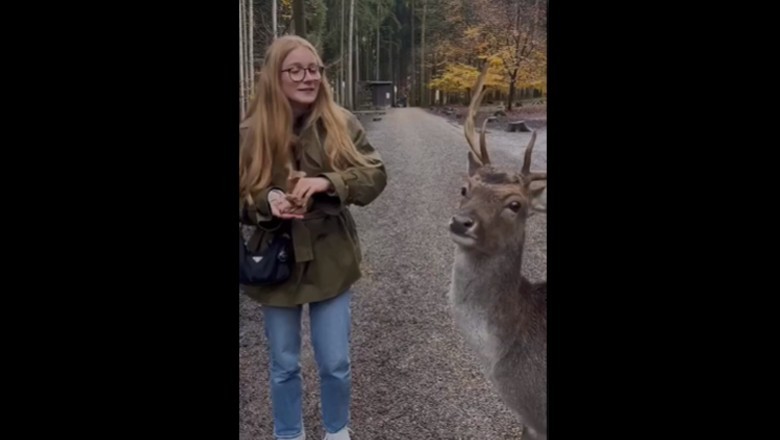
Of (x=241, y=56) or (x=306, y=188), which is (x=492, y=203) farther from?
(x=241, y=56)

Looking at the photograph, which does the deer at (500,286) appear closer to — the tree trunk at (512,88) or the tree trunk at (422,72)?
the tree trunk at (512,88)

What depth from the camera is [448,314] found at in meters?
2.91

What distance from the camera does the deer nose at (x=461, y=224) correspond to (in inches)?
113

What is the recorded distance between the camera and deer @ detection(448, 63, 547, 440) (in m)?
2.85

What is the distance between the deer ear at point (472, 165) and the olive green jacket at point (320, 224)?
31 cm

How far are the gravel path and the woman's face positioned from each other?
0.25 metres

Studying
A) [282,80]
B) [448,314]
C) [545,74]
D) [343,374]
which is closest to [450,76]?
[545,74]

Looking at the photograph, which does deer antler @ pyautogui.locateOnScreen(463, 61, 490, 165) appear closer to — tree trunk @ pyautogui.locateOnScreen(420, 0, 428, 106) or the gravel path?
the gravel path

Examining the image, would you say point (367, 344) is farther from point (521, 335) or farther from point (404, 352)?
point (521, 335)

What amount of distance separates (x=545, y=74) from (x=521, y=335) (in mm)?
952

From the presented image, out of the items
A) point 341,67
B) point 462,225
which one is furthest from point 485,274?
point 341,67

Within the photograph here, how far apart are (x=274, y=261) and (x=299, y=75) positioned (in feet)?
2.18

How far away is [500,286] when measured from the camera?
290 cm

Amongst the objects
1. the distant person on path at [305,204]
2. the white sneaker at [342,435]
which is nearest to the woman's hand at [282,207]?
the distant person on path at [305,204]
